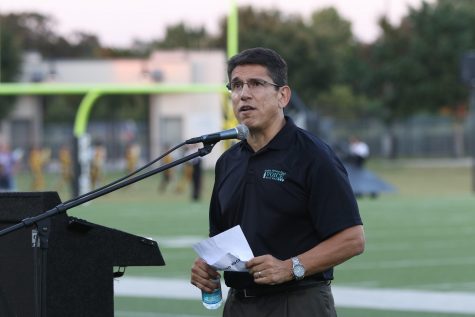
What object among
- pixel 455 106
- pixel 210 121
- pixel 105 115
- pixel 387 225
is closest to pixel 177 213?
pixel 387 225

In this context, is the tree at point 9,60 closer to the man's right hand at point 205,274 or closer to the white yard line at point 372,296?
the white yard line at point 372,296

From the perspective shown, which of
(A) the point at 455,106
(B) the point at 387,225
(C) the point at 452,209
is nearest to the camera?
(B) the point at 387,225

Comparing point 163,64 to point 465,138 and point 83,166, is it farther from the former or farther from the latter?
point 83,166

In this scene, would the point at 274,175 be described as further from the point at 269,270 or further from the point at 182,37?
the point at 182,37

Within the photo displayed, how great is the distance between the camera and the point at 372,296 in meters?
12.1

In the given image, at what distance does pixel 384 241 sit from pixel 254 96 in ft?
44.5

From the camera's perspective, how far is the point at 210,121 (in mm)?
57094

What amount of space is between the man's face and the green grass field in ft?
19.1

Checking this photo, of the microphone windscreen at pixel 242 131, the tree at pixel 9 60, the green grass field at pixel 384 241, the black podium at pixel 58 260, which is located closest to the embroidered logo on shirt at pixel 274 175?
the microphone windscreen at pixel 242 131

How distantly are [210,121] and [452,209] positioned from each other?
106ft

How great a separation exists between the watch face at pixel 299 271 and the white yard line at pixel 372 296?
20.0ft

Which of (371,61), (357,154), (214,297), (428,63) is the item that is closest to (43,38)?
(371,61)

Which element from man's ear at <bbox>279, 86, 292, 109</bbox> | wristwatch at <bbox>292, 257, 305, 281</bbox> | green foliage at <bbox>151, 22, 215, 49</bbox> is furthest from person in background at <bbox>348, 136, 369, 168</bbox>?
green foliage at <bbox>151, 22, 215, 49</bbox>

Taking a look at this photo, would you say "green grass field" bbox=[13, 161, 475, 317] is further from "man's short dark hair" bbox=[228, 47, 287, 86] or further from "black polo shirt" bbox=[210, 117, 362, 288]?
"man's short dark hair" bbox=[228, 47, 287, 86]
